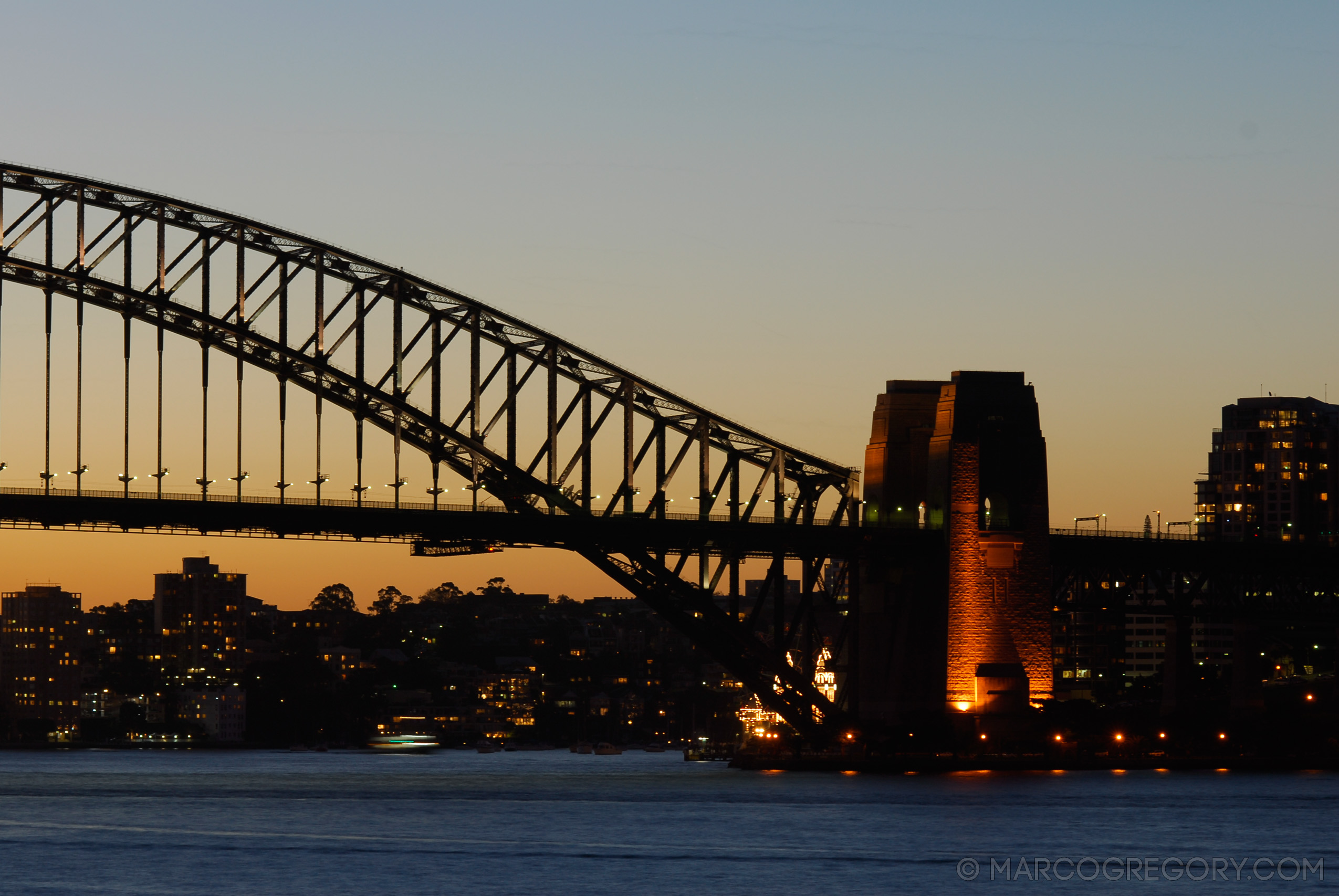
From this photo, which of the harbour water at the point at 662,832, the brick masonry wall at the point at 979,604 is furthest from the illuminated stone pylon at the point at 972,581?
the harbour water at the point at 662,832

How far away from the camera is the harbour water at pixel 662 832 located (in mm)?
56156

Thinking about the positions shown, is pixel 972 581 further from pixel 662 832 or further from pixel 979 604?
pixel 662 832

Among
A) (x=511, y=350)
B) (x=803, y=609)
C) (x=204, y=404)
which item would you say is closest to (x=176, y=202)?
(x=204, y=404)

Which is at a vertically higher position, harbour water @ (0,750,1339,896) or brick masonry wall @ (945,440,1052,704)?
Answer: brick masonry wall @ (945,440,1052,704)

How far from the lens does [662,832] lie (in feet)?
228

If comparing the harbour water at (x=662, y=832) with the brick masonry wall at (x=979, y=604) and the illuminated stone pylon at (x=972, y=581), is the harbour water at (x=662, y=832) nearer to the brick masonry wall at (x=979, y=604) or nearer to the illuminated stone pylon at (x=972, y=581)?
the illuminated stone pylon at (x=972, y=581)

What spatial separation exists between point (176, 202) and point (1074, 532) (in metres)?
45.4

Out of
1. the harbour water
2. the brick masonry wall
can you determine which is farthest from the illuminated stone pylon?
the harbour water

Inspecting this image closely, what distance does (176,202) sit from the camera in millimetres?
89500

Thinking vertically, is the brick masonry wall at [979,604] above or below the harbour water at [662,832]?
above

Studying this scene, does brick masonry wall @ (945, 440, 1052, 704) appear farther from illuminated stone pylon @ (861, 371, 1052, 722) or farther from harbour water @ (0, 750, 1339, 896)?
harbour water @ (0, 750, 1339, 896)

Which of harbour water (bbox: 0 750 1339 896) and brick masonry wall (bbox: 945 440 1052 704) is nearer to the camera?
harbour water (bbox: 0 750 1339 896)

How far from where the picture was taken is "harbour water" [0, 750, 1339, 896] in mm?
56156

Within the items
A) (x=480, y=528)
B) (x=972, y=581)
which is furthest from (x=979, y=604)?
(x=480, y=528)
